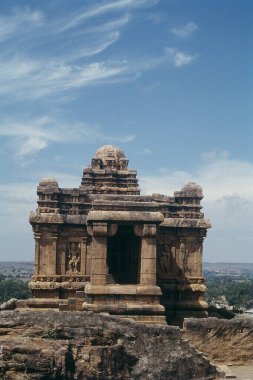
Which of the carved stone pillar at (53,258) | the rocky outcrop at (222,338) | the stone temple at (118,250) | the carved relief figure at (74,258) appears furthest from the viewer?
the carved relief figure at (74,258)

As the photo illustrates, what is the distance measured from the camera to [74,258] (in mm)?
24781

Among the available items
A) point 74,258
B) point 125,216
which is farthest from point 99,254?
point 74,258

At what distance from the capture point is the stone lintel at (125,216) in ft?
69.2

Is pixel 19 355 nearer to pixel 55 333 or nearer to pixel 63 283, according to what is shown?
pixel 55 333

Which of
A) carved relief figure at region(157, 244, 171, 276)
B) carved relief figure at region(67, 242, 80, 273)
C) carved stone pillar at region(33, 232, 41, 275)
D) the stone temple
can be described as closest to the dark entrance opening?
the stone temple

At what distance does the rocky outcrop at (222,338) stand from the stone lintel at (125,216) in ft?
11.5

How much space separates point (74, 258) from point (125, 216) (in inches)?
175

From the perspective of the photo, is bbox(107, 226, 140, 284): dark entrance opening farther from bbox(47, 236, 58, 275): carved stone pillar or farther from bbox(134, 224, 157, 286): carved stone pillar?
bbox(134, 224, 157, 286): carved stone pillar

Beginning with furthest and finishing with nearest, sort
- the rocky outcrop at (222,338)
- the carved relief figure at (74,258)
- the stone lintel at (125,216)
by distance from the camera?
the carved relief figure at (74,258) < the stone lintel at (125,216) < the rocky outcrop at (222,338)

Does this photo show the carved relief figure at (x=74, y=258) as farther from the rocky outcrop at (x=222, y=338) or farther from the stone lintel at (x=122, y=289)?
the rocky outcrop at (x=222, y=338)

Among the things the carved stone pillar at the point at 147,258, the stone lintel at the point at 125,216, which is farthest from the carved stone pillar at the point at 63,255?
the carved stone pillar at the point at 147,258

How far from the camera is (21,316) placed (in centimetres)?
1775

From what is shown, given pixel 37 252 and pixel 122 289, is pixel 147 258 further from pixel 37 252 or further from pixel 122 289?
pixel 37 252

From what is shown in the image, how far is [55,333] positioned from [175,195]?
10.3m
